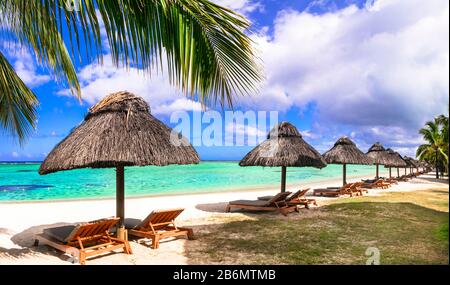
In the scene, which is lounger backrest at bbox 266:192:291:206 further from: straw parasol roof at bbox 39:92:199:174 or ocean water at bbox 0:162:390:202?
ocean water at bbox 0:162:390:202

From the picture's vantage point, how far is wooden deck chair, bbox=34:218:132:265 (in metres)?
5.09

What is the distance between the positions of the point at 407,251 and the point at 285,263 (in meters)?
2.22

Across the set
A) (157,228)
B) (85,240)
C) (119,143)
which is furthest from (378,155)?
(85,240)

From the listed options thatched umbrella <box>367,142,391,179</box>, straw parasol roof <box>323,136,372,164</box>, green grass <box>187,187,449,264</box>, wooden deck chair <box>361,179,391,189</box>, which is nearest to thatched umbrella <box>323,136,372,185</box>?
straw parasol roof <box>323,136,372,164</box>

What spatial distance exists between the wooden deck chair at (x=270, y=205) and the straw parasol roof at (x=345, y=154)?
7.65 m

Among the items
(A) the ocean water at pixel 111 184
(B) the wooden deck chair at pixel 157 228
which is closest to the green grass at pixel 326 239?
(B) the wooden deck chair at pixel 157 228

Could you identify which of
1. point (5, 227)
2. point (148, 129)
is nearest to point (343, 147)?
point (148, 129)

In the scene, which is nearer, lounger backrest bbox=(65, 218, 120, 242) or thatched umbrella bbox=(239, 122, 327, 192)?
lounger backrest bbox=(65, 218, 120, 242)

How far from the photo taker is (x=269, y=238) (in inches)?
265

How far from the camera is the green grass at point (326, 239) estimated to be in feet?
17.8

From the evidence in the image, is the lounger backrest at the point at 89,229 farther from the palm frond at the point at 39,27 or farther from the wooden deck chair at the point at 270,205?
the wooden deck chair at the point at 270,205

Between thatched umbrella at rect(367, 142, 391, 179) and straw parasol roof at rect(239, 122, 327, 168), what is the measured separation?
12.7m

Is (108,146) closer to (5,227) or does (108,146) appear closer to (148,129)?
(148,129)

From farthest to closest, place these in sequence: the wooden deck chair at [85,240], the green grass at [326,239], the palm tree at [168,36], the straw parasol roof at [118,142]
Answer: the straw parasol roof at [118,142] < the green grass at [326,239] < the wooden deck chair at [85,240] < the palm tree at [168,36]
